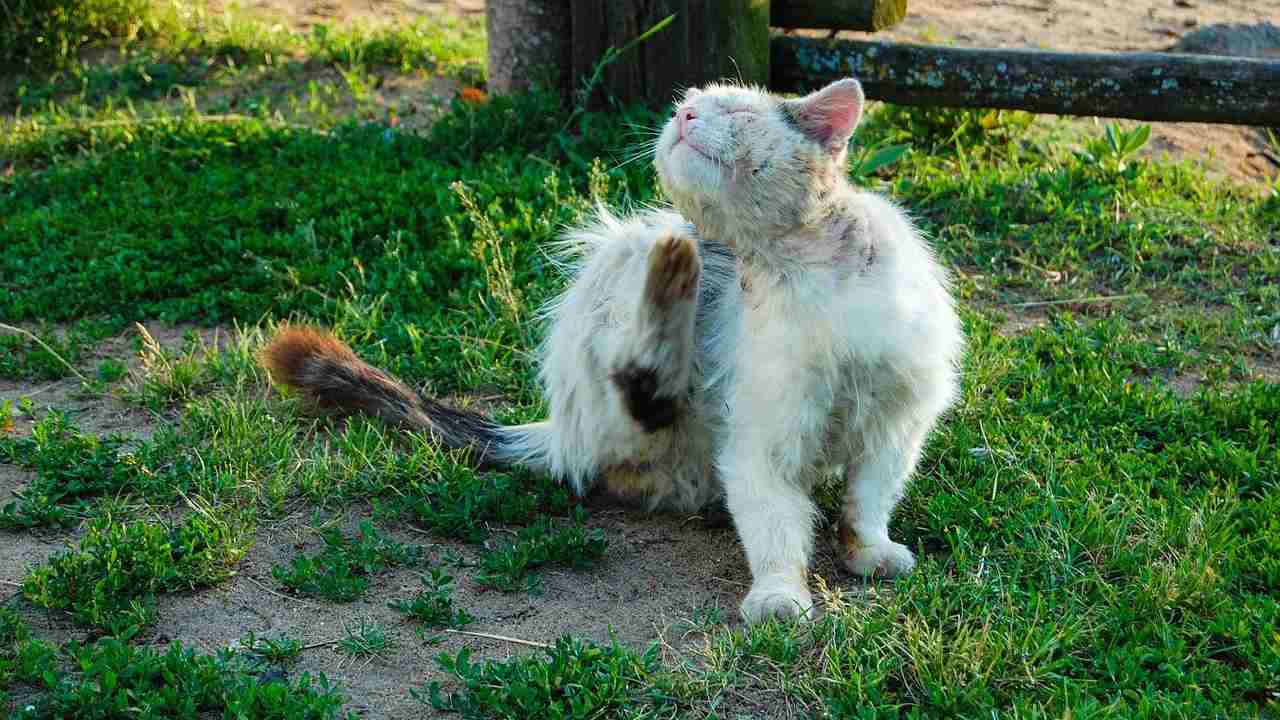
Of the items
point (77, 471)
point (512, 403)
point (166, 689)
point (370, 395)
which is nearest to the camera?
point (166, 689)

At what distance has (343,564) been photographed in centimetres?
368

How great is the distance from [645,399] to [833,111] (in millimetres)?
960

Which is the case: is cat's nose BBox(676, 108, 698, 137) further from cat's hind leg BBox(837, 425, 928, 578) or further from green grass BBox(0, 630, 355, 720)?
green grass BBox(0, 630, 355, 720)

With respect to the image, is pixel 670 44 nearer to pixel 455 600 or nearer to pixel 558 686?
pixel 455 600

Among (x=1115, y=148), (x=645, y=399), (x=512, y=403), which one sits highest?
(x=1115, y=148)

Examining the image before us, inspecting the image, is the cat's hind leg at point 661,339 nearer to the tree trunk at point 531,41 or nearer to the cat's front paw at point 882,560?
the cat's front paw at point 882,560

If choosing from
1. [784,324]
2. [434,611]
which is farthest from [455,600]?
[784,324]

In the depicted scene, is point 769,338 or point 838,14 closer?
point 769,338

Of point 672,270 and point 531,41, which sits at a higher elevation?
point 531,41

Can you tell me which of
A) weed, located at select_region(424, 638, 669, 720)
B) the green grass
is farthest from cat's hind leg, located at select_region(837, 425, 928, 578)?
the green grass

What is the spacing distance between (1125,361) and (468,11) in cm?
542

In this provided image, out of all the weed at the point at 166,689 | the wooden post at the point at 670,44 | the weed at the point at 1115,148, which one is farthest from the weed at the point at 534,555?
the weed at the point at 1115,148

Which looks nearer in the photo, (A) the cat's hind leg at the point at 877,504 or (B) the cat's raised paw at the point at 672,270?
(B) the cat's raised paw at the point at 672,270

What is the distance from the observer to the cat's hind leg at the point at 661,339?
3576mm
